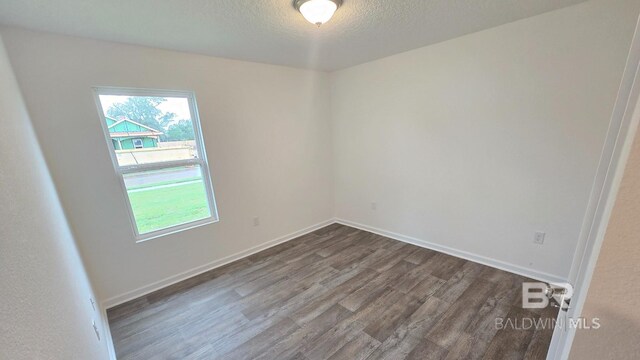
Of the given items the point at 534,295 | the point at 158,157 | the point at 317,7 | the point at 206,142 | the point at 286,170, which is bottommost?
the point at 534,295

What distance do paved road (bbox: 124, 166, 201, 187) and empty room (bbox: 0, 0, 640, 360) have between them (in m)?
0.02

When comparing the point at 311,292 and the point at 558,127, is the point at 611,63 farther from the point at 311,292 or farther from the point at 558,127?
the point at 311,292

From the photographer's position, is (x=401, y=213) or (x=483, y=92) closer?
(x=483, y=92)

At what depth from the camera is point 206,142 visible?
2729 mm

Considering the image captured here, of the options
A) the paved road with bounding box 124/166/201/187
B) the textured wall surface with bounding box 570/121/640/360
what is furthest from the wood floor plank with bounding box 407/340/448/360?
the paved road with bounding box 124/166/201/187

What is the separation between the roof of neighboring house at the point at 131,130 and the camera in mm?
2242

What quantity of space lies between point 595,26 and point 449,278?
2.43 m

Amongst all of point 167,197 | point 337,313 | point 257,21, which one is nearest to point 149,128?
point 167,197

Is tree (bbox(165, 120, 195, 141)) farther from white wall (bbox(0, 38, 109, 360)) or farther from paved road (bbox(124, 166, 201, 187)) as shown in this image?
white wall (bbox(0, 38, 109, 360))

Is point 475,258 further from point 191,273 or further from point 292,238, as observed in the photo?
point 191,273

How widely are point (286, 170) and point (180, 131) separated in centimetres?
142

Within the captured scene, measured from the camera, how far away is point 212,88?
270 cm

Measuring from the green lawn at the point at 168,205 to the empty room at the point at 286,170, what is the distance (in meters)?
0.02

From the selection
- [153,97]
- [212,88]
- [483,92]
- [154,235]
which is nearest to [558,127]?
[483,92]
